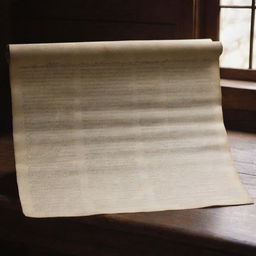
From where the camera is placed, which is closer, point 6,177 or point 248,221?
point 248,221

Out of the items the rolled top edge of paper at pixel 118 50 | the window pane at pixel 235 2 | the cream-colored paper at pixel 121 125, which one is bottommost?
the cream-colored paper at pixel 121 125

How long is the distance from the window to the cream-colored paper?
0.49 m

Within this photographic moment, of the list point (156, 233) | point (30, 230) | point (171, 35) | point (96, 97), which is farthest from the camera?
point (171, 35)

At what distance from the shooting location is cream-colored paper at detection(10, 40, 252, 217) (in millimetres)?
1429

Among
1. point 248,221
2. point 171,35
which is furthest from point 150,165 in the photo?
point 171,35

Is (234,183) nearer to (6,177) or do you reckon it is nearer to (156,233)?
(156,233)

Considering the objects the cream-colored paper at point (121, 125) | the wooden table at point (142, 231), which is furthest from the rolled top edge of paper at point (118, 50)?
the wooden table at point (142, 231)

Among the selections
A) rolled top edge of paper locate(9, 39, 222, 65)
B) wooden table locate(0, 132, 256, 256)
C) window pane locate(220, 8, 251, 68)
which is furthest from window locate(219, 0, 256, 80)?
wooden table locate(0, 132, 256, 256)

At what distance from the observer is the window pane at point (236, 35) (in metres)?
2.04

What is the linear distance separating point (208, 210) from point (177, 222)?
0.11m

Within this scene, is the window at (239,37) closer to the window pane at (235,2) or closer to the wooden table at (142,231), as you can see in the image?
the window pane at (235,2)

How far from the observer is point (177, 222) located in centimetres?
128

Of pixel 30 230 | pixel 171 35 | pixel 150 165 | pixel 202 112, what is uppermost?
pixel 171 35

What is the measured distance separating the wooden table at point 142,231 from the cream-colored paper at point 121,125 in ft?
0.17
